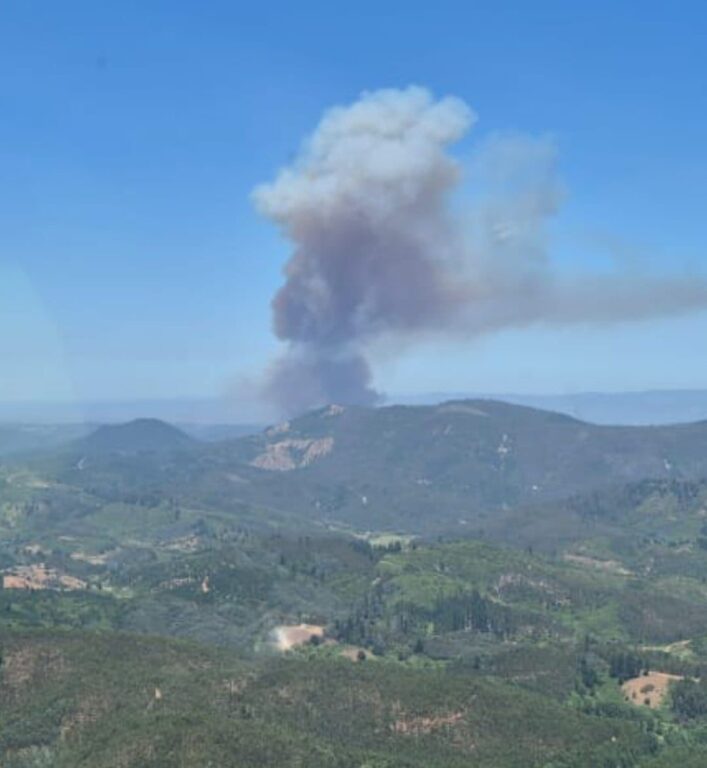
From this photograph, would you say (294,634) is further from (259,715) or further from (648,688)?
(648,688)

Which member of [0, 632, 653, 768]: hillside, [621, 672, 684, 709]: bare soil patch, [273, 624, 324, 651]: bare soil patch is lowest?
[621, 672, 684, 709]: bare soil patch

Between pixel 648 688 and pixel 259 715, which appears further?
pixel 648 688

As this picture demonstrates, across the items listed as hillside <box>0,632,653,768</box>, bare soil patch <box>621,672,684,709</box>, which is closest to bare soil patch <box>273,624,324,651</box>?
hillside <box>0,632,653,768</box>

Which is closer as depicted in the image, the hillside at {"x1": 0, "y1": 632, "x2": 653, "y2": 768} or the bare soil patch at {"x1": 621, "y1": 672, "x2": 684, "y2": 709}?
the hillside at {"x1": 0, "y1": 632, "x2": 653, "y2": 768}

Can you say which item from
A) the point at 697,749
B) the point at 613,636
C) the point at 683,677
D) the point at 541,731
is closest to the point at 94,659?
the point at 541,731

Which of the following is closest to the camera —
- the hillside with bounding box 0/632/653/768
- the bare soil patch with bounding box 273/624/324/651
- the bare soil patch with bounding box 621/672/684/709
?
the hillside with bounding box 0/632/653/768

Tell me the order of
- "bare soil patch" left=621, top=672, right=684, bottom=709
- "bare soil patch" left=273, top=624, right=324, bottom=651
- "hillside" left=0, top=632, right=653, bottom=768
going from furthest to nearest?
"bare soil patch" left=273, top=624, right=324, bottom=651, "bare soil patch" left=621, top=672, right=684, bottom=709, "hillside" left=0, top=632, right=653, bottom=768

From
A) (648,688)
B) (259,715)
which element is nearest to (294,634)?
(259,715)

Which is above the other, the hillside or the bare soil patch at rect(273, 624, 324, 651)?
the hillside

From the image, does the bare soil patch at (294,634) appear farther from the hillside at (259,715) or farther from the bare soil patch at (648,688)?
the bare soil patch at (648,688)

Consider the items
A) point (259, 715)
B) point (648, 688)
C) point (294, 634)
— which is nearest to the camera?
point (259, 715)

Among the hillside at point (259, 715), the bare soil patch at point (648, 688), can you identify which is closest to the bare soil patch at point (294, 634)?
the hillside at point (259, 715)

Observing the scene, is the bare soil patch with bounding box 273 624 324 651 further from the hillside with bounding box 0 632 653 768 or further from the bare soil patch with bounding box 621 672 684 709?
the bare soil patch with bounding box 621 672 684 709
